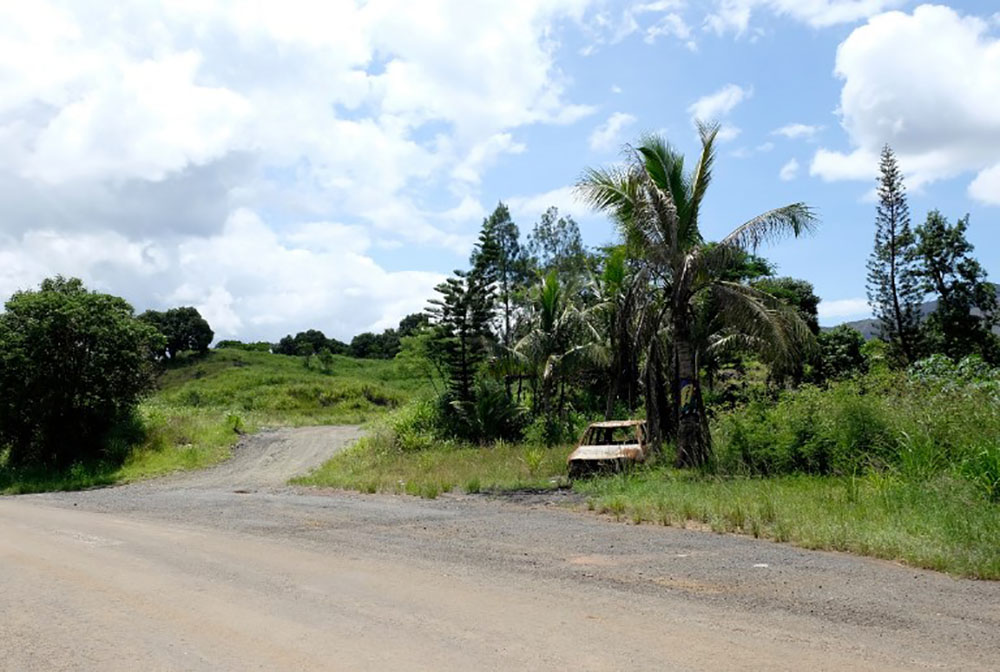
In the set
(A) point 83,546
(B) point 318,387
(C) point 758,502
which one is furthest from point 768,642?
(B) point 318,387

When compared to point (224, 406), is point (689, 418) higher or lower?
lower

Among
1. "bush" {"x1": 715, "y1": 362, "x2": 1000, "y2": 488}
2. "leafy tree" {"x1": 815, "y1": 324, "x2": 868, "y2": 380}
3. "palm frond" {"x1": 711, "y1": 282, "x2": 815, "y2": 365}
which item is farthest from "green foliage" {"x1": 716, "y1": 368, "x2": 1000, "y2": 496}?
"leafy tree" {"x1": 815, "y1": 324, "x2": 868, "y2": 380}

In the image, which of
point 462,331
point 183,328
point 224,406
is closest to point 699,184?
point 462,331

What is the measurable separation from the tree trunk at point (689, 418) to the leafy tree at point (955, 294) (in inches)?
1149

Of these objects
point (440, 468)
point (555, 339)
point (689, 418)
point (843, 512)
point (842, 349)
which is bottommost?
point (843, 512)

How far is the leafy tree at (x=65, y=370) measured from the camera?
25.1 m

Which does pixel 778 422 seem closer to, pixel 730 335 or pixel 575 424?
pixel 730 335

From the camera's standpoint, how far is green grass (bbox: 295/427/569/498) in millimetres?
18031

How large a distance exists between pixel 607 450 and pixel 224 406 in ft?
107

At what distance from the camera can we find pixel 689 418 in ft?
55.8

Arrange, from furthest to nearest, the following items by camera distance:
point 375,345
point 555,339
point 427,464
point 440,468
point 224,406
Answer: point 375,345 < point 224,406 < point 555,339 < point 427,464 < point 440,468

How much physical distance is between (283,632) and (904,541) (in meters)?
6.66

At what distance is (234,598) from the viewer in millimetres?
7023

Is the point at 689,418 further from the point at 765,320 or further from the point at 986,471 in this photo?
the point at 986,471
